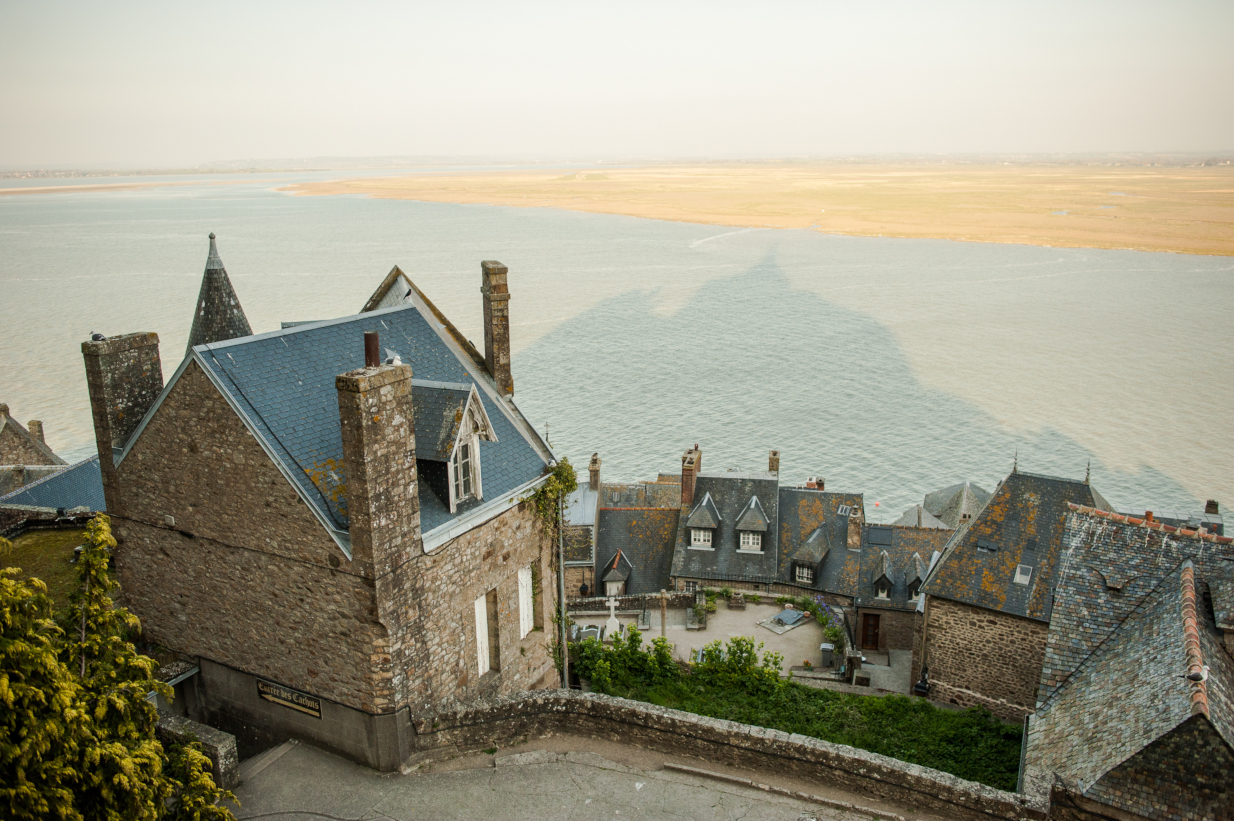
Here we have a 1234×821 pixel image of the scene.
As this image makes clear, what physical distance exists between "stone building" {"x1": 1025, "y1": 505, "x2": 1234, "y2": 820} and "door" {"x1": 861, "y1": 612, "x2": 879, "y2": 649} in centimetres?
1761

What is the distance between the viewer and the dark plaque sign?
1493cm

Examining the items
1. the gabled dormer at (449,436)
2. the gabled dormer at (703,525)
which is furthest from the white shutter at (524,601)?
the gabled dormer at (703,525)

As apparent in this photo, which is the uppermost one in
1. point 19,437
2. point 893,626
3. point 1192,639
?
point 1192,639

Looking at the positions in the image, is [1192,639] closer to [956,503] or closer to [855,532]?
[855,532]

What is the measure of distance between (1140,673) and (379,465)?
46.6ft

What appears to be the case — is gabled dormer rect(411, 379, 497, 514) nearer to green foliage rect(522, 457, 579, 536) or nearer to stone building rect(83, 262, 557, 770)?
stone building rect(83, 262, 557, 770)

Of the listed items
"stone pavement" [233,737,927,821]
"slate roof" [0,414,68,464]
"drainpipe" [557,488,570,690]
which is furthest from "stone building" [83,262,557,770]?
"slate roof" [0,414,68,464]

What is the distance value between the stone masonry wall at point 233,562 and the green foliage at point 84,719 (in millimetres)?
3288

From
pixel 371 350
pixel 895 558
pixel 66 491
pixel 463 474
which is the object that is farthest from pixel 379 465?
pixel 895 558

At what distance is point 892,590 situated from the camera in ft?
119

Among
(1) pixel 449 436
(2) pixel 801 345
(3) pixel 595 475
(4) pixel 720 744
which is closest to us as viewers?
(4) pixel 720 744

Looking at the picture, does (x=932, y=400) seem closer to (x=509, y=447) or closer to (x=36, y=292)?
(x=509, y=447)

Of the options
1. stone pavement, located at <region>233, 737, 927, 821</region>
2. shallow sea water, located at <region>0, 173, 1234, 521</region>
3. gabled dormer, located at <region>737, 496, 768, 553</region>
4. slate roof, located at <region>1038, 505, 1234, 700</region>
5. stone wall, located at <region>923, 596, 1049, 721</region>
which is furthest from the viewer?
shallow sea water, located at <region>0, 173, 1234, 521</region>

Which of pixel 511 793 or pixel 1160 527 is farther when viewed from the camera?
pixel 1160 527
